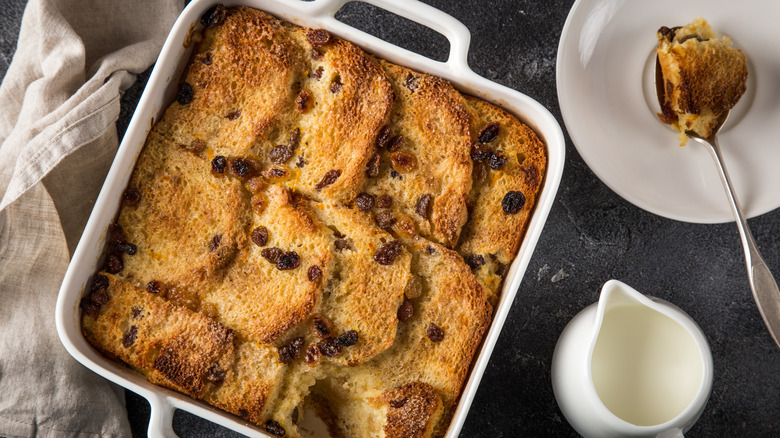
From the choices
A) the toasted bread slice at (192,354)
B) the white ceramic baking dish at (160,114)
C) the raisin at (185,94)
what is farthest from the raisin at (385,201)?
the raisin at (185,94)

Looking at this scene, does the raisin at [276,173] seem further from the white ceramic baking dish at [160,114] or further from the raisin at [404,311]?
the raisin at [404,311]

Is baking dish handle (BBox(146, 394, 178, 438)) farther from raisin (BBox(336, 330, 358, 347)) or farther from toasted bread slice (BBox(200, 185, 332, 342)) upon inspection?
raisin (BBox(336, 330, 358, 347))

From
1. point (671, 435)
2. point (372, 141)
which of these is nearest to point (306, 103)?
point (372, 141)

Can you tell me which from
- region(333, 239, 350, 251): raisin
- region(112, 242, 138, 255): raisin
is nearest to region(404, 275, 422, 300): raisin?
region(333, 239, 350, 251): raisin

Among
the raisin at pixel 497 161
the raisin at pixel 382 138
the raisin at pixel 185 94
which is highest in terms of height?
the raisin at pixel 185 94

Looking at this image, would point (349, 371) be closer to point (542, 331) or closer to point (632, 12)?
point (542, 331)
